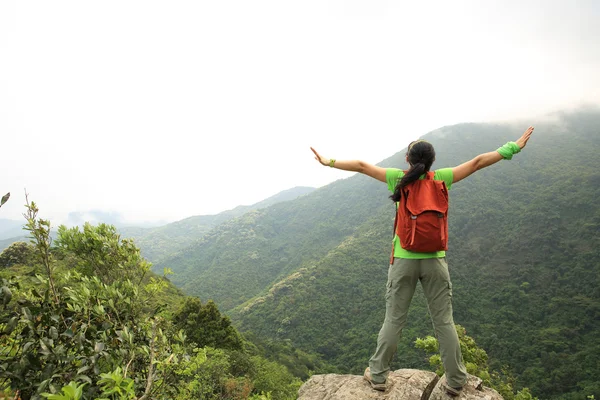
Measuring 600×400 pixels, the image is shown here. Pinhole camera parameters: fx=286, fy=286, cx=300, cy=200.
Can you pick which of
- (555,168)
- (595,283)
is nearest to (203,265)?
(595,283)

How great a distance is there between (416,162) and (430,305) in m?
1.48

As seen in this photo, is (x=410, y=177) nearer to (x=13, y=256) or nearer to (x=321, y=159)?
→ (x=321, y=159)

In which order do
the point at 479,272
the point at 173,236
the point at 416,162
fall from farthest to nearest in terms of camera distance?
the point at 173,236 → the point at 479,272 → the point at 416,162

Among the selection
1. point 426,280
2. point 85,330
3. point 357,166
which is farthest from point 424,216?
point 85,330

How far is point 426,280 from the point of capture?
9.37 feet

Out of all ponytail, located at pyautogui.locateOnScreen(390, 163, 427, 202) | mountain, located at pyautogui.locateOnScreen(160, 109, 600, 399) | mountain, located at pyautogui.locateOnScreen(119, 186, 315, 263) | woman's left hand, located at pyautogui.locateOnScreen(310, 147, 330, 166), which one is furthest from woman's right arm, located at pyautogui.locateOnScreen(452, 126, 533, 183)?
mountain, located at pyautogui.locateOnScreen(119, 186, 315, 263)

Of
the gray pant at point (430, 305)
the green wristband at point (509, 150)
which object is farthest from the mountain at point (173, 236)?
the green wristband at point (509, 150)

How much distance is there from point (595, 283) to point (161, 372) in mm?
64996

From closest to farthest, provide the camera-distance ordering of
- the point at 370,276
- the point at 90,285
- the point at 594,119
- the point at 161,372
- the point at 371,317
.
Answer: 1. the point at 161,372
2. the point at 90,285
3. the point at 371,317
4. the point at 370,276
5. the point at 594,119

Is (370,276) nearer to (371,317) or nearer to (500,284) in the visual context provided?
(371,317)

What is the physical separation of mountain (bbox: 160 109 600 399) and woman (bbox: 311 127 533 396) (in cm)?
3750

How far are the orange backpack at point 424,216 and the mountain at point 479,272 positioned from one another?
3817 centimetres

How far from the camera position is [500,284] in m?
52.2

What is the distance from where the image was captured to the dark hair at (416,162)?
9.38ft
